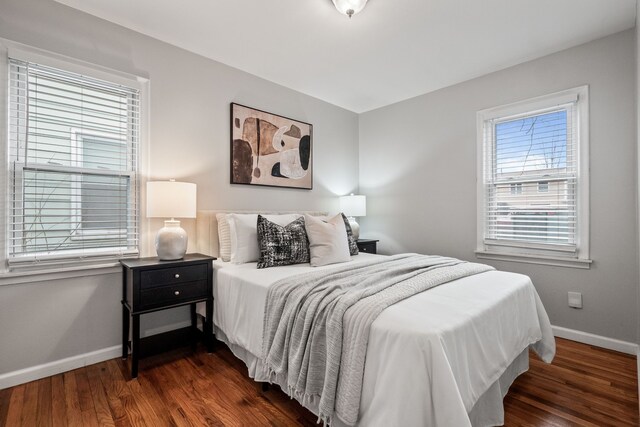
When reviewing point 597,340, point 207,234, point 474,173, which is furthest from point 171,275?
point 597,340

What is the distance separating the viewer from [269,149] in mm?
3354

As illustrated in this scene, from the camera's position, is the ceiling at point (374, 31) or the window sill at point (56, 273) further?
the ceiling at point (374, 31)

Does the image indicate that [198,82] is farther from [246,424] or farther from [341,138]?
[246,424]

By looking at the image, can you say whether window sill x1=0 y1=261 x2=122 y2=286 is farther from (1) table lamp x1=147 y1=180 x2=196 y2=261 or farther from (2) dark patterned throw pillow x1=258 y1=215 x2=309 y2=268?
(2) dark patterned throw pillow x1=258 y1=215 x2=309 y2=268

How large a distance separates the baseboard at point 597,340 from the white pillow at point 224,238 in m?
2.97

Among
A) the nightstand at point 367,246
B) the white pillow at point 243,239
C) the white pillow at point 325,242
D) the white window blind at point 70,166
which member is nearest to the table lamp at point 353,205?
the nightstand at point 367,246

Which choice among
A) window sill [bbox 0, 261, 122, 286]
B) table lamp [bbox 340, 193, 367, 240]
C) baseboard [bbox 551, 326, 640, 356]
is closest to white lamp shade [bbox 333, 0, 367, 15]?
table lamp [bbox 340, 193, 367, 240]

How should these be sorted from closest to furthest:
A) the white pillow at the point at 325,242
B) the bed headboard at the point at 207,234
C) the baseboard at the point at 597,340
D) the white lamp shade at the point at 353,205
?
the baseboard at the point at 597,340 → the white pillow at the point at 325,242 → the bed headboard at the point at 207,234 → the white lamp shade at the point at 353,205

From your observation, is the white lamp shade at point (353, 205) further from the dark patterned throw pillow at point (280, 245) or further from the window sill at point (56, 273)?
the window sill at point (56, 273)

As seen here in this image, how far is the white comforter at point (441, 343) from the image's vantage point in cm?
114

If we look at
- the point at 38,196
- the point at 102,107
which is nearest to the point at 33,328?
the point at 38,196

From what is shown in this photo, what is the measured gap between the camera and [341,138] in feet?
13.8

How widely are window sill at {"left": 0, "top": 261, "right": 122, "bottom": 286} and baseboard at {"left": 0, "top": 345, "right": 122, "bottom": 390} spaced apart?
57 centimetres

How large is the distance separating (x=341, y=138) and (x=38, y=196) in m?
3.15
